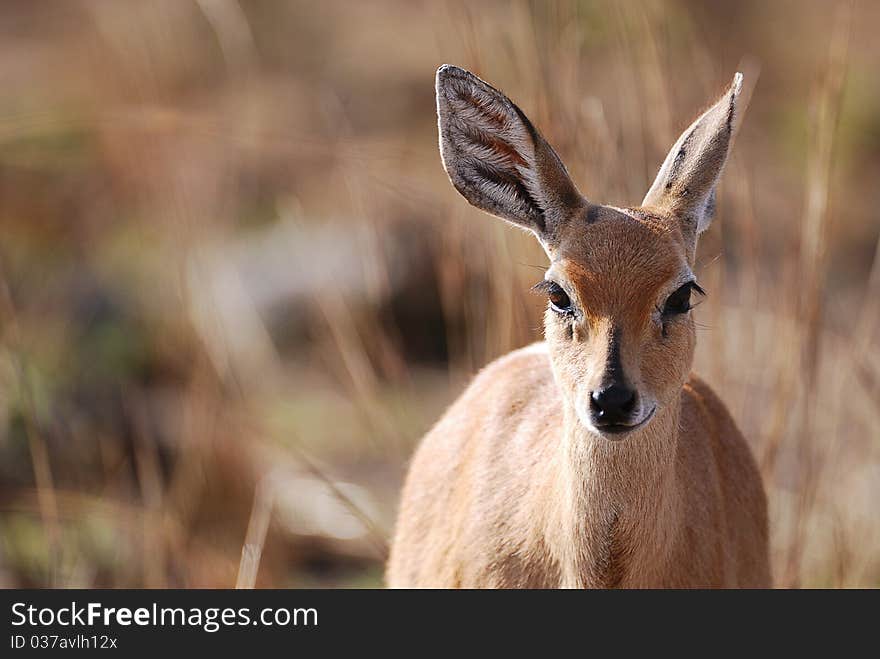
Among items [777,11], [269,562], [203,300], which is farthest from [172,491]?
[777,11]

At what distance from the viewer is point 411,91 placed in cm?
1185

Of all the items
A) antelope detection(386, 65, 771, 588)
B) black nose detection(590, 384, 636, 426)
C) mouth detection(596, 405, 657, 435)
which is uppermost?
antelope detection(386, 65, 771, 588)

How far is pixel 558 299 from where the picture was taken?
10.7ft

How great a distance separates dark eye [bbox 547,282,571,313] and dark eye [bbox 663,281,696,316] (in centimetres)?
23

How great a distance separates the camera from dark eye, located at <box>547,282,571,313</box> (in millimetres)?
3252

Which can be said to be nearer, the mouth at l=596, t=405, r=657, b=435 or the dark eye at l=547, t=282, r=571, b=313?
the mouth at l=596, t=405, r=657, b=435

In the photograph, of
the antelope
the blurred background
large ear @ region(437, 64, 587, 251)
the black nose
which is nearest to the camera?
the black nose

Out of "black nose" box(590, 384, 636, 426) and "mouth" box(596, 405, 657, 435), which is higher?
"black nose" box(590, 384, 636, 426)

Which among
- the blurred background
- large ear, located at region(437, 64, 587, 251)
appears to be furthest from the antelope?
the blurred background

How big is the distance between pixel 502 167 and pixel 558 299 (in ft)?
1.29

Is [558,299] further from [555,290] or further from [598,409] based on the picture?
[598,409]

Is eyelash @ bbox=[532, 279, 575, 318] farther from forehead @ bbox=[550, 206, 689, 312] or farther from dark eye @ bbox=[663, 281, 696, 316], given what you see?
dark eye @ bbox=[663, 281, 696, 316]

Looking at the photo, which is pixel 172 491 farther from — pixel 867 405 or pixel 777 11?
pixel 777 11

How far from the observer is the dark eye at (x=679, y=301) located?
10.6 feet
